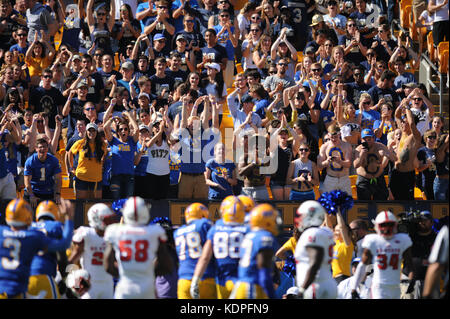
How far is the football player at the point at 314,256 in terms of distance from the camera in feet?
35.4

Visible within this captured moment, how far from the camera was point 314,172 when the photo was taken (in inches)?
579

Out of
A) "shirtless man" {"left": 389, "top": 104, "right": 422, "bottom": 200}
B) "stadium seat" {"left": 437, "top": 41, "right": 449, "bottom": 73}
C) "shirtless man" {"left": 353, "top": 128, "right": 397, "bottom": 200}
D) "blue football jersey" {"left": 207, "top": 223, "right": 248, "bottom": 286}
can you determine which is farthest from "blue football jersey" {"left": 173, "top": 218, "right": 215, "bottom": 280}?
"stadium seat" {"left": 437, "top": 41, "right": 449, "bottom": 73}

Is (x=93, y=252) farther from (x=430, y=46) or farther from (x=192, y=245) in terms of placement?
(x=430, y=46)

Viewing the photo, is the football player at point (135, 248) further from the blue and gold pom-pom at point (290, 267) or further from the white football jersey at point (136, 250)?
the blue and gold pom-pom at point (290, 267)

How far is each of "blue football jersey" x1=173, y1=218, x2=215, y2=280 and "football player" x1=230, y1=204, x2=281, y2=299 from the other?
37.0 inches

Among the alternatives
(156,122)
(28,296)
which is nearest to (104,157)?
(156,122)

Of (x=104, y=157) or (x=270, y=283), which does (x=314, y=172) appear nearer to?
(x=104, y=157)

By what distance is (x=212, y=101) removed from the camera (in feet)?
50.1

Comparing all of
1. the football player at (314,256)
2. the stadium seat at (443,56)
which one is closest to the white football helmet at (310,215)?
the football player at (314,256)

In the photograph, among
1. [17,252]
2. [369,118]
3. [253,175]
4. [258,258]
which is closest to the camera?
[258,258]

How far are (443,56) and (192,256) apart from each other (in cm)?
828

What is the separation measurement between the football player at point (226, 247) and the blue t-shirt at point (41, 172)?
166 inches

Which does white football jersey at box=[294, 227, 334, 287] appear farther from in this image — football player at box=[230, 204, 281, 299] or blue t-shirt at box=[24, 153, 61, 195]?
blue t-shirt at box=[24, 153, 61, 195]

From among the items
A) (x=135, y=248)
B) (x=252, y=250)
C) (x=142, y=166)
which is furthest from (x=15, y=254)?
(x=142, y=166)
